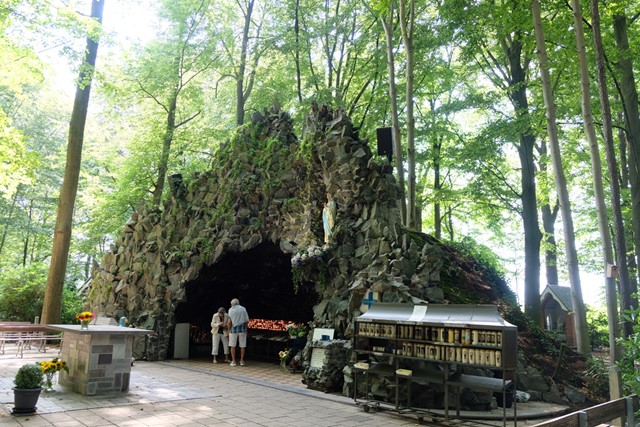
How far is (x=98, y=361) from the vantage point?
→ 8227mm

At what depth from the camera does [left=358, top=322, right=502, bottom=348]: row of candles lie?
6.43m

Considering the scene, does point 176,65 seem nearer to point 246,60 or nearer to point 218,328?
point 246,60

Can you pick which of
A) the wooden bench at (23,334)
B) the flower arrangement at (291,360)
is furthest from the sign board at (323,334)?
the wooden bench at (23,334)

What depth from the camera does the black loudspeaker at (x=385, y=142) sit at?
12336mm

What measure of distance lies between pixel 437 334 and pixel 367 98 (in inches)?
585

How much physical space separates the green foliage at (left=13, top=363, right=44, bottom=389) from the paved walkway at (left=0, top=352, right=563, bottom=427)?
1.31 feet

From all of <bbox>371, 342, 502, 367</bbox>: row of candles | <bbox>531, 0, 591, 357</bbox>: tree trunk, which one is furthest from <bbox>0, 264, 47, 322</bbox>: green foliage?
<bbox>531, 0, 591, 357</bbox>: tree trunk

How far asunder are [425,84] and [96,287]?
15.1m

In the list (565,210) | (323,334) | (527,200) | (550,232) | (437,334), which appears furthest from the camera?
(550,232)

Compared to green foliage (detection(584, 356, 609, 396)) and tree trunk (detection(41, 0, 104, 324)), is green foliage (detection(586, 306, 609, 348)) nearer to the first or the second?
green foliage (detection(584, 356, 609, 396))

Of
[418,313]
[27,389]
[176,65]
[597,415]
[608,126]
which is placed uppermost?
[176,65]

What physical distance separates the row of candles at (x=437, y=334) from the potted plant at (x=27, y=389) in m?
5.08

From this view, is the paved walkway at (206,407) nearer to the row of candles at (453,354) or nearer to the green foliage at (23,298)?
the row of candles at (453,354)

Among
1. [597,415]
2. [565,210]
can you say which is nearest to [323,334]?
[565,210]
